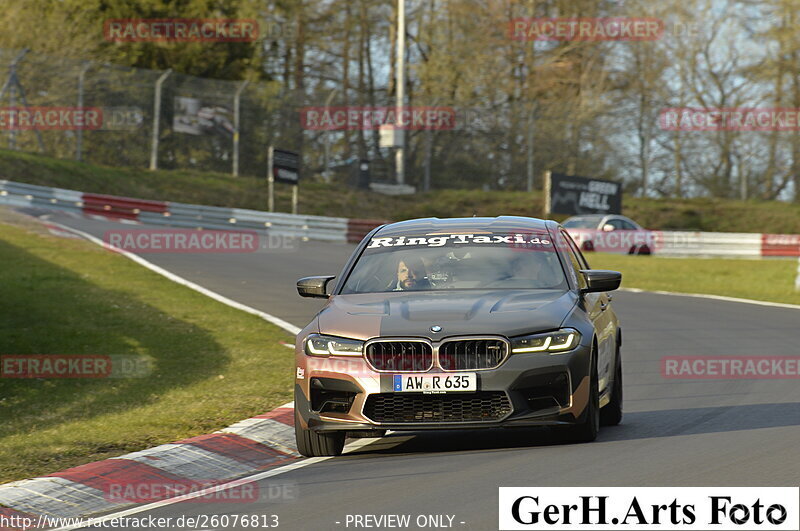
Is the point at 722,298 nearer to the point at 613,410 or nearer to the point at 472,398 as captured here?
the point at 613,410

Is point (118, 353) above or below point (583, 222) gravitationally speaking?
below

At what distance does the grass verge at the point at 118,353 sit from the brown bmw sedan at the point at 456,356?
149 cm

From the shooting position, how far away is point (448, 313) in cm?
784

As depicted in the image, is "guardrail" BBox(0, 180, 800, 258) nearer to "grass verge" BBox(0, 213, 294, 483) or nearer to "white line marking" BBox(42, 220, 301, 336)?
"white line marking" BBox(42, 220, 301, 336)

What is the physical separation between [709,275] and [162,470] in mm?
24365

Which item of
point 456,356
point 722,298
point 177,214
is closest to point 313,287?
point 456,356

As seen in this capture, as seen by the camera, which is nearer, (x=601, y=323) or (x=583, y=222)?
(x=601, y=323)

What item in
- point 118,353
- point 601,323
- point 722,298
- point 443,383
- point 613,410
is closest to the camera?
point 443,383

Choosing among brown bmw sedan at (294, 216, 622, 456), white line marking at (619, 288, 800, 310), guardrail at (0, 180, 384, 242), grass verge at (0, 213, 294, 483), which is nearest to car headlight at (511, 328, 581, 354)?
brown bmw sedan at (294, 216, 622, 456)

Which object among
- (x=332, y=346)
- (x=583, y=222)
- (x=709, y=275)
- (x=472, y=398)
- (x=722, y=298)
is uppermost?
(x=332, y=346)

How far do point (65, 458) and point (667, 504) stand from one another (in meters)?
3.93

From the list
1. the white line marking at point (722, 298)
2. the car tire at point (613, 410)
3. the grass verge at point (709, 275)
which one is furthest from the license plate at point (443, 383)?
the grass verge at point (709, 275)

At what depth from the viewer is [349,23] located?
52562 mm

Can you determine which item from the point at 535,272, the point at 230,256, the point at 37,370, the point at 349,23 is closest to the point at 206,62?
the point at 349,23
